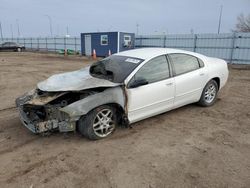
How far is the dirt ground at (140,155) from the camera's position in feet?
9.28

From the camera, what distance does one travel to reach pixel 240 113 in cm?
510

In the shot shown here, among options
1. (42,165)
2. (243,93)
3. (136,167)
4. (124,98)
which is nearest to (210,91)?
(243,93)

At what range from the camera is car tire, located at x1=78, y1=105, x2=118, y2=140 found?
364cm

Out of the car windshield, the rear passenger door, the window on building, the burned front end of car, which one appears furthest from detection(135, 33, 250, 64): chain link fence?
the burned front end of car

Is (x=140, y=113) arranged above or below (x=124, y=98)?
below

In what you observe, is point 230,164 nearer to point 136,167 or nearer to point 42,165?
point 136,167

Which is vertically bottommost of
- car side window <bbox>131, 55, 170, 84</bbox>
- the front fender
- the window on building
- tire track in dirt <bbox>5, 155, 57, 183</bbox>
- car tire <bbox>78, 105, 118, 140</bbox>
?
tire track in dirt <bbox>5, 155, 57, 183</bbox>

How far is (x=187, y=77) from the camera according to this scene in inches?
187

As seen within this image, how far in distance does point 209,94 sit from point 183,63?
4.05ft

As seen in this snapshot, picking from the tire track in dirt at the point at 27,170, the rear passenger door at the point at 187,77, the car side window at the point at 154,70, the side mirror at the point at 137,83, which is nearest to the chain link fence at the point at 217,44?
the rear passenger door at the point at 187,77

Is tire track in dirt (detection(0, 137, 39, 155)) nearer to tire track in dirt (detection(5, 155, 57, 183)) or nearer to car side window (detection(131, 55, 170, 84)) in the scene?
tire track in dirt (detection(5, 155, 57, 183))

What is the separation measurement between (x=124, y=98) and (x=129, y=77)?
398 millimetres

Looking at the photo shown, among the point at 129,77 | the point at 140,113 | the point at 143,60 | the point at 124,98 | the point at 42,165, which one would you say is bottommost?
the point at 42,165

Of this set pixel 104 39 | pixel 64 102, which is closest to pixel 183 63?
pixel 64 102
